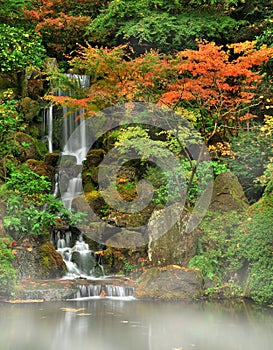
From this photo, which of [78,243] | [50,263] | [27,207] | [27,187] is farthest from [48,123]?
[50,263]

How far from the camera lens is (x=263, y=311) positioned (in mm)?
9242

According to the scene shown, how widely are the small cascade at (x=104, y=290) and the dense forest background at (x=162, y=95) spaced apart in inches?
64.0

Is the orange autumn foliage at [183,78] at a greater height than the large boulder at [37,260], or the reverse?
the orange autumn foliage at [183,78]

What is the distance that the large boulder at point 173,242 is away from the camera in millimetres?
11188

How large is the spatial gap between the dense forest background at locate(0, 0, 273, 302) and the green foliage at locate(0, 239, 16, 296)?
25 mm

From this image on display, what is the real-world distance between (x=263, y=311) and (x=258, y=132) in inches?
277

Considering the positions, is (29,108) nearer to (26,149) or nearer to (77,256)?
(26,149)

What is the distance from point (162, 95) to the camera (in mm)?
13289

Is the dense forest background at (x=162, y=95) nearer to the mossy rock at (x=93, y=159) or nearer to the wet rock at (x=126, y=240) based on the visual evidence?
the mossy rock at (x=93, y=159)

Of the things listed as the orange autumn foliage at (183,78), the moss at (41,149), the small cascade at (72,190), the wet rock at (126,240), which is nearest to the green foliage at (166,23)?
the orange autumn foliage at (183,78)

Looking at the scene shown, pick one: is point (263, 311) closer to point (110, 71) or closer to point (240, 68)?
point (240, 68)

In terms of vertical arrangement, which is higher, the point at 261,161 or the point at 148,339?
the point at 261,161

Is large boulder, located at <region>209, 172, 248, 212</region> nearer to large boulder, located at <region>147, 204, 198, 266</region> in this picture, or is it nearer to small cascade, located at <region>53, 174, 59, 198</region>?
large boulder, located at <region>147, 204, 198, 266</region>

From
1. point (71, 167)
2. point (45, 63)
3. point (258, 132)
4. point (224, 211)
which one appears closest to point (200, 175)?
point (224, 211)
